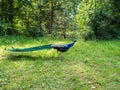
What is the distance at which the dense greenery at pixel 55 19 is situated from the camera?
9133mm

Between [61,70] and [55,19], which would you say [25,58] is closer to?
[61,70]

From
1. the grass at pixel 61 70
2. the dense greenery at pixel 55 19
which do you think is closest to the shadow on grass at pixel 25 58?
the grass at pixel 61 70

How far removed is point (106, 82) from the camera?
4305mm

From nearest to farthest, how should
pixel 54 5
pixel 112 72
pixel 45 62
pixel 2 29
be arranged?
1. pixel 112 72
2. pixel 45 62
3. pixel 2 29
4. pixel 54 5

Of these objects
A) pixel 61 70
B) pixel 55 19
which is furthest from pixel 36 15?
pixel 61 70

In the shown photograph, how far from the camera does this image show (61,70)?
4824mm

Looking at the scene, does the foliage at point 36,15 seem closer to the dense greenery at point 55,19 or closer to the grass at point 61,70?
the dense greenery at point 55,19

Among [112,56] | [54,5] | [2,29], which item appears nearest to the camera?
[112,56]

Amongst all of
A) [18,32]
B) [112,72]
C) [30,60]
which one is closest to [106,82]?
[112,72]

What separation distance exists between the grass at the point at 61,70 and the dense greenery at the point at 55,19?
2639 millimetres

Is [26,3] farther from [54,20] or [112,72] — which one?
[112,72]

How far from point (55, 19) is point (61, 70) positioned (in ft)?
22.5

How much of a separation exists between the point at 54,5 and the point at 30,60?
20.2ft

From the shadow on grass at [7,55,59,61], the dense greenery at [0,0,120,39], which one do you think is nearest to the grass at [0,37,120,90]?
the shadow on grass at [7,55,59,61]
